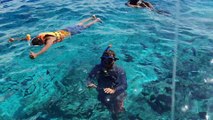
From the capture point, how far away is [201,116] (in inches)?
267

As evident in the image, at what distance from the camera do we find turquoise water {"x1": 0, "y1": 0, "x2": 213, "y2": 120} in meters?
7.14

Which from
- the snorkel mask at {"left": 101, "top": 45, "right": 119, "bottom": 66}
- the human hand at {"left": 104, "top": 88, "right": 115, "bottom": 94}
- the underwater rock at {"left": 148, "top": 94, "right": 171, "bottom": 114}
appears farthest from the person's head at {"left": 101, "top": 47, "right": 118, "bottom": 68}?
the underwater rock at {"left": 148, "top": 94, "right": 171, "bottom": 114}

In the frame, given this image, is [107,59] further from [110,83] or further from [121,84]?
[121,84]

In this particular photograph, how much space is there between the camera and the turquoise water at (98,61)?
281 inches

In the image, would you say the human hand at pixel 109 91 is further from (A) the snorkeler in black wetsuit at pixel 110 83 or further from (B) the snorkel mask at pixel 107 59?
(B) the snorkel mask at pixel 107 59

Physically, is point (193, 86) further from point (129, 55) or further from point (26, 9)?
point (26, 9)

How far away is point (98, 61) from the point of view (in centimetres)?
944

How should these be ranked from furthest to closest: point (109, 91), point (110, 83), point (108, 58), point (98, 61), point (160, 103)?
point (98, 61) → point (160, 103) → point (110, 83) → point (108, 58) → point (109, 91)

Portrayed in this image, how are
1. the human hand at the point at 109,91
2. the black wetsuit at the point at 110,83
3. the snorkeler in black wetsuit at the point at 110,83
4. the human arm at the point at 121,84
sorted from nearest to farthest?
1. the human hand at the point at 109,91
2. the snorkeler in black wetsuit at the point at 110,83
3. the black wetsuit at the point at 110,83
4. the human arm at the point at 121,84

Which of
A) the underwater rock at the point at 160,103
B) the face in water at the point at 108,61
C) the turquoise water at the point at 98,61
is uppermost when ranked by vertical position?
the face in water at the point at 108,61

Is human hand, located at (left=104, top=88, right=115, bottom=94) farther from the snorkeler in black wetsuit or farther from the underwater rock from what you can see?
the underwater rock

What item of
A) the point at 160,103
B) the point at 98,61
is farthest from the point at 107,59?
the point at 98,61

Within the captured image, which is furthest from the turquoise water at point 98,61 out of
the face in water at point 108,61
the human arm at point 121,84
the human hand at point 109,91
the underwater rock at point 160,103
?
the face in water at point 108,61

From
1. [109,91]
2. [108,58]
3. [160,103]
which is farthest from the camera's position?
[160,103]
